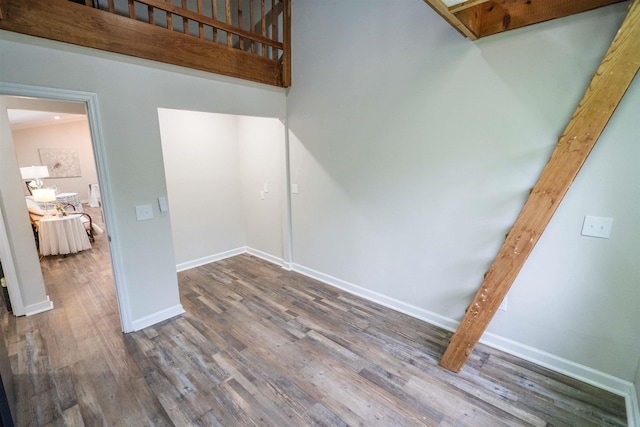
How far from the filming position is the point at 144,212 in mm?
2453

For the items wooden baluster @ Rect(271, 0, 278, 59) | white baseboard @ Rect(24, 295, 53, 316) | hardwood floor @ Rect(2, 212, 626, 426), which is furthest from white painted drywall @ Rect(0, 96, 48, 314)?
wooden baluster @ Rect(271, 0, 278, 59)

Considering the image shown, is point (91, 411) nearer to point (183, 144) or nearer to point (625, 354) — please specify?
point (183, 144)

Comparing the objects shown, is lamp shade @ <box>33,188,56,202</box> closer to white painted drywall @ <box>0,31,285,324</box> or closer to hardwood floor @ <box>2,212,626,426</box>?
hardwood floor @ <box>2,212,626,426</box>

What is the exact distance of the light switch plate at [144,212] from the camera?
242 cm

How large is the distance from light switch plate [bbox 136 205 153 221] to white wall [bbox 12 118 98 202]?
8094 mm

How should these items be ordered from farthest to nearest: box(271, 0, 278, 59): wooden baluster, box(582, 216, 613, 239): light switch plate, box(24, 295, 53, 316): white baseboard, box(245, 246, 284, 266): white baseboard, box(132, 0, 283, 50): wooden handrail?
box(245, 246, 284, 266): white baseboard → box(271, 0, 278, 59): wooden baluster → box(24, 295, 53, 316): white baseboard → box(132, 0, 283, 50): wooden handrail → box(582, 216, 613, 239): light switch plate

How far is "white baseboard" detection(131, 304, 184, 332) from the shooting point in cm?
253

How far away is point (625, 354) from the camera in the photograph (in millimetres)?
1764

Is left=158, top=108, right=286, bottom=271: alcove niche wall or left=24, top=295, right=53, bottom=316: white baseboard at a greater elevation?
left=158, top=108, right=286, bottom=271: alcove niche wall

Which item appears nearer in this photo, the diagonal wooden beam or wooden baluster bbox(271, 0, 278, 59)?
the diagonal wooden beam

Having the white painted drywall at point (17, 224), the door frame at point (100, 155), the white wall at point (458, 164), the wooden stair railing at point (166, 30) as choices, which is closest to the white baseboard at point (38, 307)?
the white painted drywall at point (17, 224)

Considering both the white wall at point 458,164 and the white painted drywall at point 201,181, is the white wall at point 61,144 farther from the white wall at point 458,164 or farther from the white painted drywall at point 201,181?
the white wall at point 458,164

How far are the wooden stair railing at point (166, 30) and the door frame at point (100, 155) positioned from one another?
352 mm

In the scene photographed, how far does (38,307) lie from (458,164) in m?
4.39
